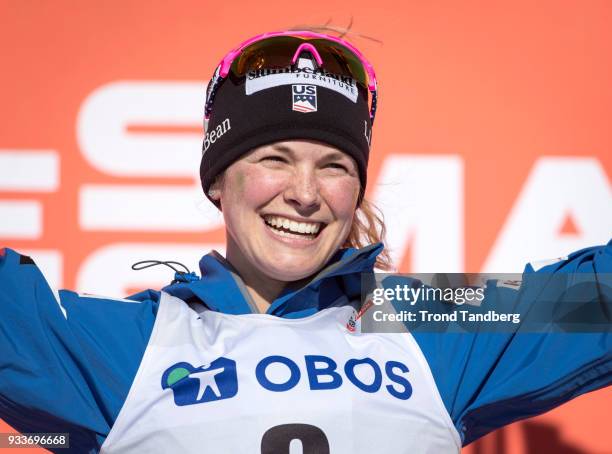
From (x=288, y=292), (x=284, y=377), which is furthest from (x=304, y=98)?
(x=284, y=377)

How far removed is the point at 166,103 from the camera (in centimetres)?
170

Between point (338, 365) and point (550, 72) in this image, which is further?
point (550, 72)

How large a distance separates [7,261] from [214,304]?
0.85 ft

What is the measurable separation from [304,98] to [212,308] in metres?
0.30

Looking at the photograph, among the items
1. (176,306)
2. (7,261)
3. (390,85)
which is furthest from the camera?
(390,85)

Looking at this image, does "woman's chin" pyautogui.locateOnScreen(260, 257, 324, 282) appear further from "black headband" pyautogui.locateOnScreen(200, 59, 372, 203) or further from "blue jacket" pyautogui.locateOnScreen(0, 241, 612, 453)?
"black headband" pyautogui.locateOnScreen(200, 59, 372, 203)

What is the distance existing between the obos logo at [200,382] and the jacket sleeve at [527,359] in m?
0.25

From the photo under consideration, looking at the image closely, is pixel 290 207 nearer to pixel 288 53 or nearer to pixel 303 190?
pixel 303 190

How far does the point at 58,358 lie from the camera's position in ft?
2.83

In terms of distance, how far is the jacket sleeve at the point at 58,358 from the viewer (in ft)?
2.79

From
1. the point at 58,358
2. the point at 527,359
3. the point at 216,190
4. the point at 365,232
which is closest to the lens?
the point at 58,358

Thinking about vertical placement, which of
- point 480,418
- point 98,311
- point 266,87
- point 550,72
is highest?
point 550,72

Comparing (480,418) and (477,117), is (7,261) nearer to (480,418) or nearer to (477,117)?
(480,418)

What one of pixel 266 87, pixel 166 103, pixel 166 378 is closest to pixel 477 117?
pixel 166 103
